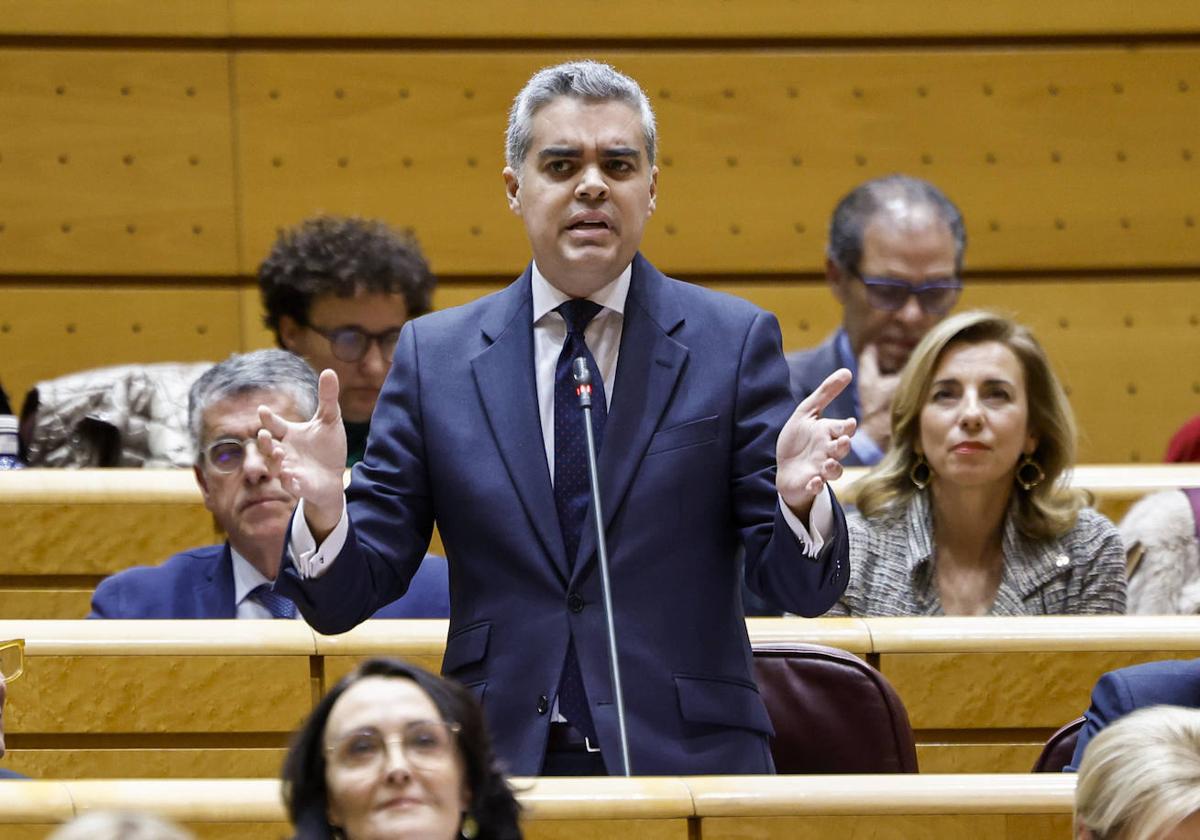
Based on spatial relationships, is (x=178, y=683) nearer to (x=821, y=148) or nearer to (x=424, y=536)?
(x=424, y=536)

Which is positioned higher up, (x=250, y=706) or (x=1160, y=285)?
(x=1160, y=285)

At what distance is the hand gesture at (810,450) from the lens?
149 cm

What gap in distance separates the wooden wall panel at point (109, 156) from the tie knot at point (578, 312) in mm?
2211

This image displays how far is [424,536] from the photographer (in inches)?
66.5

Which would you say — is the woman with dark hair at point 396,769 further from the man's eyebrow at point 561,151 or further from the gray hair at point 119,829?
the man's eyebrow at point 561,151

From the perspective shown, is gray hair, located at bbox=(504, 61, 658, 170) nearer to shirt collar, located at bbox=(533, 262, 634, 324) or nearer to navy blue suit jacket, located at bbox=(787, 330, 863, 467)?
shirt collar, located at bbox=(533, 262, 634, 324)

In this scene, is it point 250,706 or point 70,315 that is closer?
point 250,706

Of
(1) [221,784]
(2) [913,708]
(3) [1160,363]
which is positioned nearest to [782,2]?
(3) [1160,363]

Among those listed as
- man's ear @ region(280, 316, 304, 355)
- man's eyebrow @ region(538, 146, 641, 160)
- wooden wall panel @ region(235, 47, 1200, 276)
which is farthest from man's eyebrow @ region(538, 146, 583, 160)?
wooden wall panel @ region(235, 47, 1200, 276)

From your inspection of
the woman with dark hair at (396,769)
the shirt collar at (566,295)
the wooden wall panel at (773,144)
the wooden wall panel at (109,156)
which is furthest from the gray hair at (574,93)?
the wooden wall panel at (109,156)

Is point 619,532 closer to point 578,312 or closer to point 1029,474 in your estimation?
point 578,312

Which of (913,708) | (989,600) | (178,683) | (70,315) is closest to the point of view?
(178,683)

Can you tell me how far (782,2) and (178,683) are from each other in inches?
93.4

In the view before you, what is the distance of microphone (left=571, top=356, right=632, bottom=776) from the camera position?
60.6 inches
